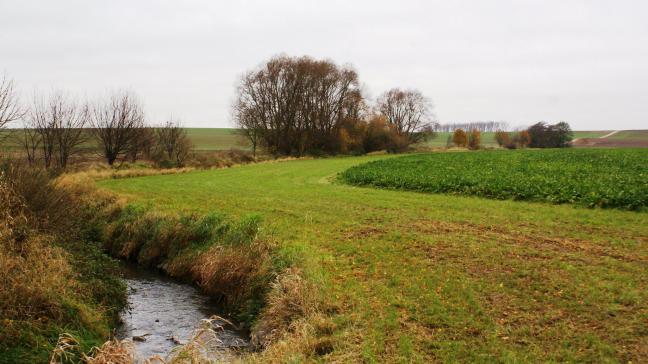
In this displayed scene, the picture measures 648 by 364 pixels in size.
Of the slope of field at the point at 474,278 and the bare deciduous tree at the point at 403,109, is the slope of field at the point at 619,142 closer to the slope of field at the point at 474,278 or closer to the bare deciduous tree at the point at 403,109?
the bare deciduous tree at the point at 403,109

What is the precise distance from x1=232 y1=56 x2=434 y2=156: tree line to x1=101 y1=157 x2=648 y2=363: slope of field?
132 feet

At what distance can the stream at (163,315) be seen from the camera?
30.8 ft

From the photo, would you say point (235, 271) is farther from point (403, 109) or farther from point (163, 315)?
point (403, 109)

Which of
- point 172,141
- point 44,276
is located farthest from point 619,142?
point 44,276

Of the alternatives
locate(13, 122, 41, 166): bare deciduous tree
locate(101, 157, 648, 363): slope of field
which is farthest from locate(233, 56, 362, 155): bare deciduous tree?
locate(101, 157, 648, 363): slope of field

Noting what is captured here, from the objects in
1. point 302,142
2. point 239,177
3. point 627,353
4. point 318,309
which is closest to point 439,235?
point 318,309

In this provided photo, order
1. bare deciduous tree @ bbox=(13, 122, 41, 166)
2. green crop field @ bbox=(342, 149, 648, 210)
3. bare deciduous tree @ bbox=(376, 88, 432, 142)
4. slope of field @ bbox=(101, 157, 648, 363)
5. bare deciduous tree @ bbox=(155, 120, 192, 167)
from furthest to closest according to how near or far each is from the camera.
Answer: bare deciduous tree @ bbox=(376, 88, 432, 142), bare deciduous tree @ bbox=(155, 120, 192, 167), bare deciduous tree @ bbox=(13, 122, 41, 166), green crop field @ bbox=(342, 149, 648, 210), slope of field @ bbox=(101, 157, 648, 363)

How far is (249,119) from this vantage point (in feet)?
191

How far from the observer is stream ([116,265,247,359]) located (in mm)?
9398

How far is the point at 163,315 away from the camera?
36.8ft

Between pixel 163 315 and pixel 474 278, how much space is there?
7296 millimetres

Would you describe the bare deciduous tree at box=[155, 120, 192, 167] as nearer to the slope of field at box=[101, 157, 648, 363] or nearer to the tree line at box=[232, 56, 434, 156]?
the tree line at box=[232, 56, 434, 156]

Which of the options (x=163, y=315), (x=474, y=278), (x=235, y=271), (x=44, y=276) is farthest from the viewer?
(x=235, y=271)

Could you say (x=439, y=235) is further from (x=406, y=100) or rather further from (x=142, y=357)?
(x=406, y=100)
